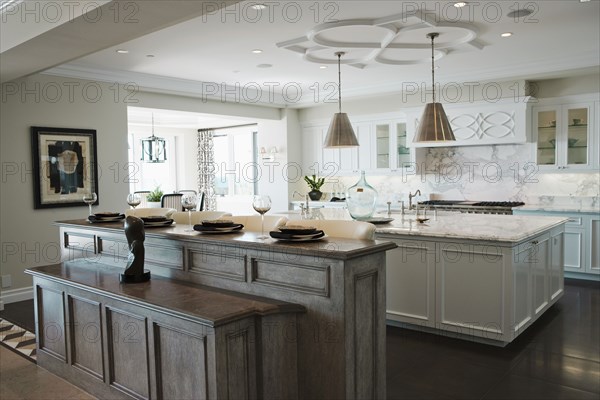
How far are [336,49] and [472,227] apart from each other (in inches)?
95.7

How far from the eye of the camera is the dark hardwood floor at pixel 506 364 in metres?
3.18

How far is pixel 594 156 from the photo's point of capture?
6340 millimetres

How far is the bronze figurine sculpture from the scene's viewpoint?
3105 mm

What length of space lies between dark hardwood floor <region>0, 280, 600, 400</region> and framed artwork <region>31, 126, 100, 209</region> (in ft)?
5.57

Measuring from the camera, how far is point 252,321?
8.14 ft

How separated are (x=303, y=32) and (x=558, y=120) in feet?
12.6

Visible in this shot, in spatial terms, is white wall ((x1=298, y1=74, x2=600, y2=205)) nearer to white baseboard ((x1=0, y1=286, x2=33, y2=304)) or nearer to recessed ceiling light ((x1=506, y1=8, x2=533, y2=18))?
recessed ceiling light ((x1=506, y1=8, x2=533, y2=18))

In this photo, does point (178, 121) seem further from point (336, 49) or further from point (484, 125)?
point (484, 125)

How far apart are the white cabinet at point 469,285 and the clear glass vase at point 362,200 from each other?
40 cm

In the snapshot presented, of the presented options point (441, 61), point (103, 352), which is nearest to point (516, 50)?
point (441, 61)

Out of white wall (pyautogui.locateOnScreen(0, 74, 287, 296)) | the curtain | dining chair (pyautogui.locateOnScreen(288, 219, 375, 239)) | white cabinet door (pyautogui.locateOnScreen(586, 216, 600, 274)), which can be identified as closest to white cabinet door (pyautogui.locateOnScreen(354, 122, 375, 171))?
white cabinet door (pyautogui.locateOnScreen(586, 216, 600, 274))

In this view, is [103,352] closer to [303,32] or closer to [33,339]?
[33,339]

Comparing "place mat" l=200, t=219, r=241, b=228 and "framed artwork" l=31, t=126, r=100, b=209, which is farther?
"framed artwork" l=31, t=126, r=100, b=209

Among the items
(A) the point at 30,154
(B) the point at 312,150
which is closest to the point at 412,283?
(A) the point at 30,154
